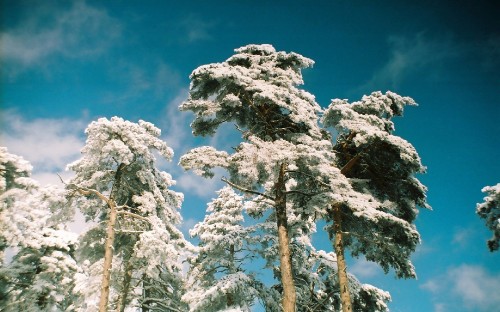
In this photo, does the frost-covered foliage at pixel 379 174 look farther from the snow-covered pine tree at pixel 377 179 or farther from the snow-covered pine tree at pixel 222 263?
the snow-covered pine tree at pixel 222 263

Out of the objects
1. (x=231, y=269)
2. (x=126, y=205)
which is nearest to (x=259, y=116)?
(x=126, y=205)

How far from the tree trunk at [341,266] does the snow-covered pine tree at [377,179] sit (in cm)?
4

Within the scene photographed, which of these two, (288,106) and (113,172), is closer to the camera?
(288,106)

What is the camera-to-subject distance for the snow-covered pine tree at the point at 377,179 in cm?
1258

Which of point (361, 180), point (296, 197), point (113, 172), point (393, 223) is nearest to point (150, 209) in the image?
point (113, 172)

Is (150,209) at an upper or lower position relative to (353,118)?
lower

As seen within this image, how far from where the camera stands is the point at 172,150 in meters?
16.2

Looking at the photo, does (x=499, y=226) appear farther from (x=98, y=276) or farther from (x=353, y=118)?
(x=98, y=276)

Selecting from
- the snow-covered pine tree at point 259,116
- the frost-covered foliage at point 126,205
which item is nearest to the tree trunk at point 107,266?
the frost-covered foliage at point 126,205

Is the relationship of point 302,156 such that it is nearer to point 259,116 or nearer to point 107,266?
point 259,116

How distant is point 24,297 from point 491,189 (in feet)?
70.3

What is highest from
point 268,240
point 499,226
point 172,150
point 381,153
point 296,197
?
point 172,150

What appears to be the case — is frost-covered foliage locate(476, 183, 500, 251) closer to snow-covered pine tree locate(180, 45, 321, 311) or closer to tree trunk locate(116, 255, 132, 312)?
snow-covered pine tree locate(180, 45, 321, 311)

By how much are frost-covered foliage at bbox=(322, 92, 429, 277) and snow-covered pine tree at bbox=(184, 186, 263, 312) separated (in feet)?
16.1
